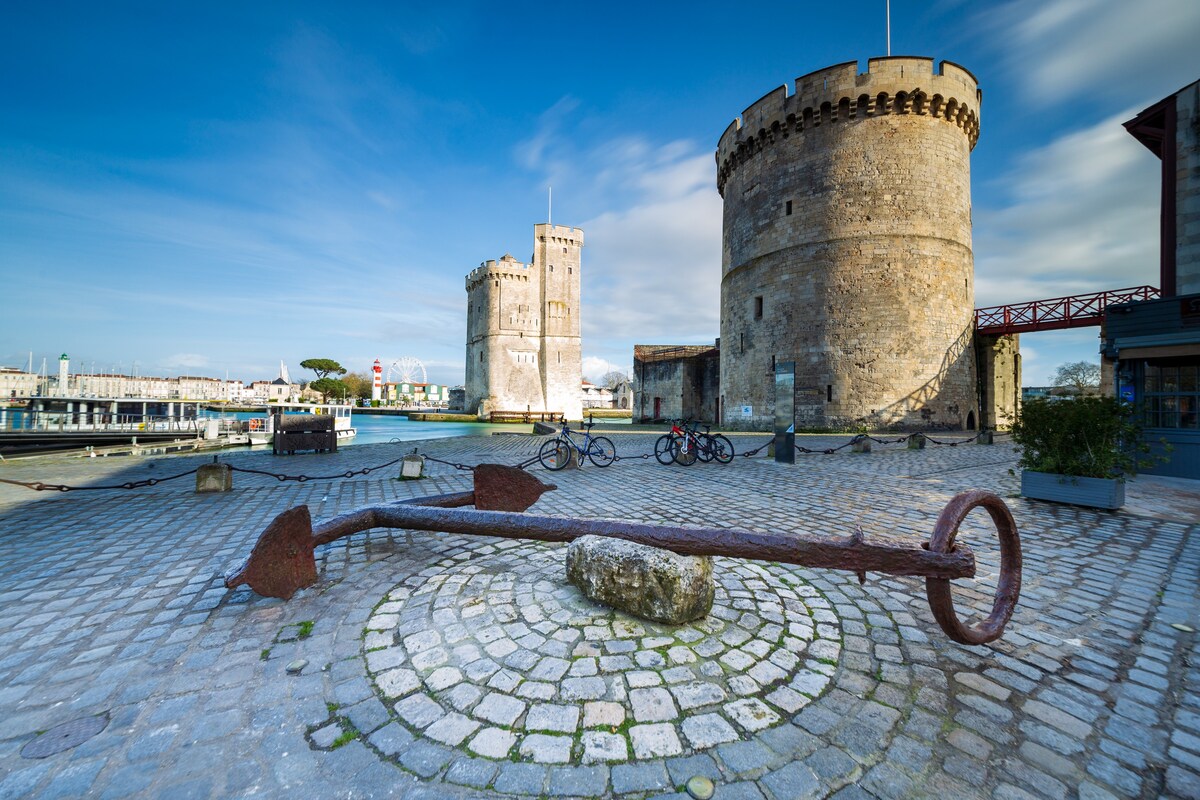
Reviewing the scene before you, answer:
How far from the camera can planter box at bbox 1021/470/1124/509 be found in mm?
5570

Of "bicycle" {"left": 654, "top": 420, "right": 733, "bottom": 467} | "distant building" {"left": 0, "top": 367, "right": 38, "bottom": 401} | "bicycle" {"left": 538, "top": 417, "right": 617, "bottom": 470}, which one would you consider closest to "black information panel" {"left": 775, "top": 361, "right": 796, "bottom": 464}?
"bicycle" {"left": 654, "top": 420, "right": 733, "bottom": 467}

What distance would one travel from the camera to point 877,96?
17953 millimetres

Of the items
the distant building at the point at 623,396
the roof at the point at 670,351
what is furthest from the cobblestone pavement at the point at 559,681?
the distant building at the point at 623,396

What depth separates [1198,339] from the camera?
8211 millimetres

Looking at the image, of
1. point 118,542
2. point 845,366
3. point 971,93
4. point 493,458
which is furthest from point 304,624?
point 971,93

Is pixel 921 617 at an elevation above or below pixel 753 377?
below

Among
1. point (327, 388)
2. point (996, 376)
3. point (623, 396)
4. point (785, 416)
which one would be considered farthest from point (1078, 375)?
point (327, 388)

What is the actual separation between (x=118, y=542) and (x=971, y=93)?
28634 millimetres

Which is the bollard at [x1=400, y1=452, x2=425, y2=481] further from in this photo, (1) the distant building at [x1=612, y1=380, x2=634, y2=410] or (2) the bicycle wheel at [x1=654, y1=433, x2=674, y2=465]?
(1) the distant building at [x1=612, y1=380, x2=634, y2=410]

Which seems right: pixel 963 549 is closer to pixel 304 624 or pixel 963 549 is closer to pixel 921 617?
pixel 921 617

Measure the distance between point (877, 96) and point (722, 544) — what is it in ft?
74.1

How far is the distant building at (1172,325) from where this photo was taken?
27.8 ft

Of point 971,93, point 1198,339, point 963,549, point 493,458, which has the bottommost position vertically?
point 493,458

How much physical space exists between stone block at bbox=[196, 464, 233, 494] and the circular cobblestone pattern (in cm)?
550
